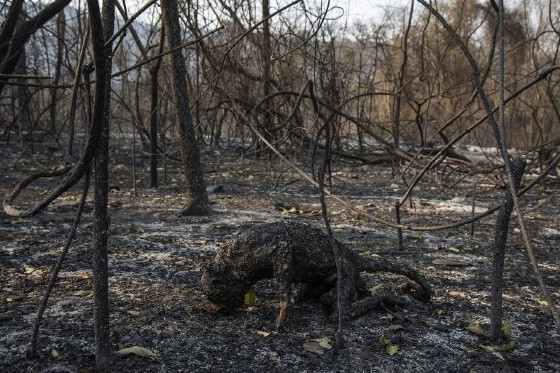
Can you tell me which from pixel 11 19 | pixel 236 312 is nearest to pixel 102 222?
pixel 236 312

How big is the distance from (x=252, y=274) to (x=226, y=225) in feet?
6.36

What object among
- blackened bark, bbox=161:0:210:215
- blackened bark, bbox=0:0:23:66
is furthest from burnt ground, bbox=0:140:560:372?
blackened bark, bbox=0:0:23:66

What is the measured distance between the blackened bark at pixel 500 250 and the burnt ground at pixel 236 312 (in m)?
0.11

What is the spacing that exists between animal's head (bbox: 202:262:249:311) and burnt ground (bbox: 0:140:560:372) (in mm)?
66

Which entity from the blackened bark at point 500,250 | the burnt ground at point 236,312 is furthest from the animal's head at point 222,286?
the blackened bark at point 500,250

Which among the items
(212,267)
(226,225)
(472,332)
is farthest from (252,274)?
(226,225)

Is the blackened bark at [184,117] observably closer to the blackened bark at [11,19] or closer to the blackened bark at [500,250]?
the blackened bark at [11,19]

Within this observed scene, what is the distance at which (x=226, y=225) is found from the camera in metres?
4.15

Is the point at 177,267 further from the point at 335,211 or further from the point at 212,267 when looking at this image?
the point at 335,211

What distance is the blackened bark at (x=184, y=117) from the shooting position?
429 cm

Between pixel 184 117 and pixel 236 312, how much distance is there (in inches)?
94.9

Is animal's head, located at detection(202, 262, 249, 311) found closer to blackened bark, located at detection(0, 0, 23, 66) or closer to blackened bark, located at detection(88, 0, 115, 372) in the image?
blackened bark, located at detection(88, 0, 115, 372)

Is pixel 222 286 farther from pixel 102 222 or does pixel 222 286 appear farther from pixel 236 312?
pixel 102 222

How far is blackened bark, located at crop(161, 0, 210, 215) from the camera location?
14.1 ft
